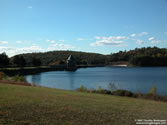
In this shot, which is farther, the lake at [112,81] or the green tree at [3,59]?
the green tree at [3,59]

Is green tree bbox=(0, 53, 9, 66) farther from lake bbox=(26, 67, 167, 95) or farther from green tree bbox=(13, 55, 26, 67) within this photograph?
lake bbox=(26, 67, 167, 95)

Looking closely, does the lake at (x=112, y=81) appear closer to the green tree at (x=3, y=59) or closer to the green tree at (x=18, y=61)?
the green tree at (x=3, y=59)

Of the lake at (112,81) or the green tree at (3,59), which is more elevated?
the green tree at (3,59)

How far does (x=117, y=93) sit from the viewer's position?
62.5 feet

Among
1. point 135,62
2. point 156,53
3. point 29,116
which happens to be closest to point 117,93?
point 29,116

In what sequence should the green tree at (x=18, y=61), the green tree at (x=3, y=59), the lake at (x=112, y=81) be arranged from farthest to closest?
the green tree at (x=18, y=61)
the green tree at (x=3, y=59)
the lake at (x=112, y=81)

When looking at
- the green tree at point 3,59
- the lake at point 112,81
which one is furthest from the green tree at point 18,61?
the lake at point 112,81

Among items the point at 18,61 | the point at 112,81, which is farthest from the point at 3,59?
the point at 112,81

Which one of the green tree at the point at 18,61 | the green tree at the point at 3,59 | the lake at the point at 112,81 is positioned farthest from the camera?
the green tree at the point at 18,61

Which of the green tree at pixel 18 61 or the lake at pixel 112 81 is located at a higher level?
the green tree at pixel 18 61

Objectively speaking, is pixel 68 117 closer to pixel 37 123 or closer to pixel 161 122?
pixel 37 123

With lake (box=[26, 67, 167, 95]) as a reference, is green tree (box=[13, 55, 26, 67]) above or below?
above

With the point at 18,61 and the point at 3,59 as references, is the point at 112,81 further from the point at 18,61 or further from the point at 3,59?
the point at 18,61

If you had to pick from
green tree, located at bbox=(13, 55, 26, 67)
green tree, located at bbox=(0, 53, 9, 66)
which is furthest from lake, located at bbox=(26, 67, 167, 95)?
green tree, located at bbox=(13, 55, 26, 67)
